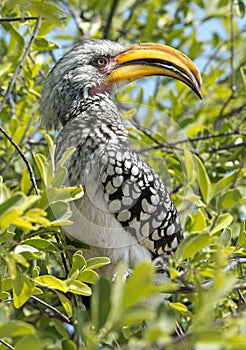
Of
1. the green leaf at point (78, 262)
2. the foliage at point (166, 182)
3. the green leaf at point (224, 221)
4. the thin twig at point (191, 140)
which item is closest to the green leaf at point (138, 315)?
the foliage at point (166, 182)

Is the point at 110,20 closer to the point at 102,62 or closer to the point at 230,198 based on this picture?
the point at 102,62

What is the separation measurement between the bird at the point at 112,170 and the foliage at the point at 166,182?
0.46 feet

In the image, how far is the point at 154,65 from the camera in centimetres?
378

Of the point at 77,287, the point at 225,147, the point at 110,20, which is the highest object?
the point at 110,20

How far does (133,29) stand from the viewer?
584 cm

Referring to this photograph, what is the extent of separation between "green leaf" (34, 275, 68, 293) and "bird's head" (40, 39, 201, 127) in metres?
1.53

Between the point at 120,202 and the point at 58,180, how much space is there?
3.35 feet

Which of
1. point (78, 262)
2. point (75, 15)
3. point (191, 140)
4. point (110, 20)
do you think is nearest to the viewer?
point (78, 262)

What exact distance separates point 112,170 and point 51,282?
0.96m

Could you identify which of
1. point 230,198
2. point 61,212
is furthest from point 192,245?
point 230,198

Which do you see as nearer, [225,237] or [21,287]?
[21,287]

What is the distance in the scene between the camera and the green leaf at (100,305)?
5.49ft

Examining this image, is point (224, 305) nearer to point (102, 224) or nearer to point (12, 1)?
point (102, 224)

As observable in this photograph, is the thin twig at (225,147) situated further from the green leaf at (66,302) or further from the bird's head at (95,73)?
the green leaf at (66,302)
